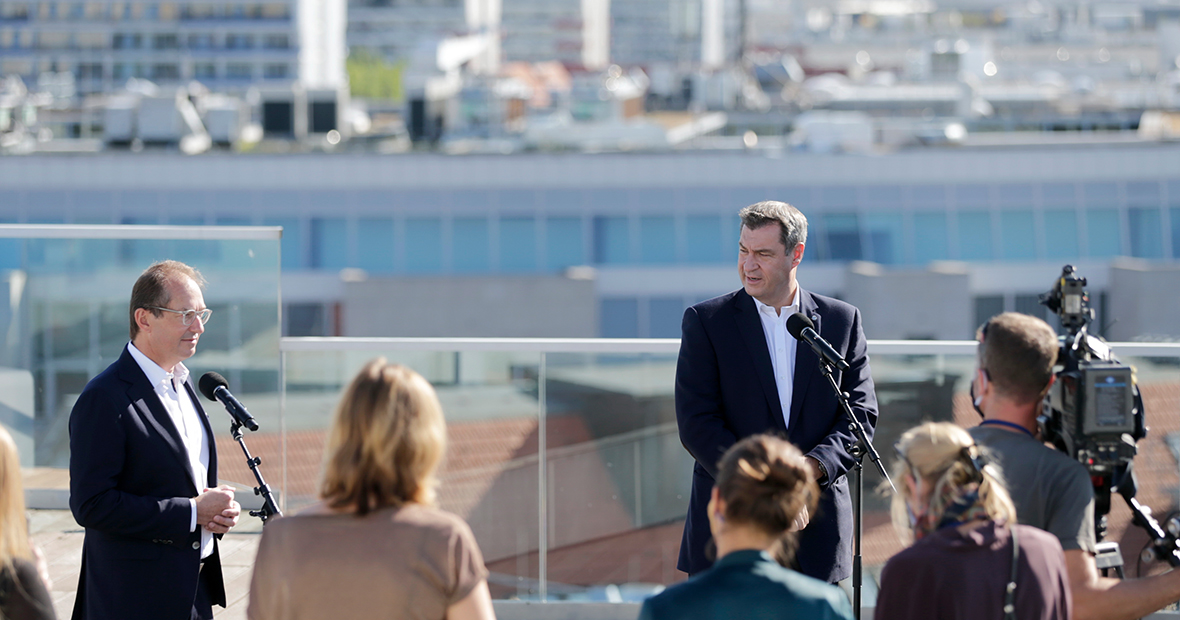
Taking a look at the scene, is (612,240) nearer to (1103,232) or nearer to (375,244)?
(375,244)

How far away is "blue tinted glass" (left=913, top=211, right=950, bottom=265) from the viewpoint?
3322 centimetres

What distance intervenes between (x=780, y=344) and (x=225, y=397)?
1.80 meters

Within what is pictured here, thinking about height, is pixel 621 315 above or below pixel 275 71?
below

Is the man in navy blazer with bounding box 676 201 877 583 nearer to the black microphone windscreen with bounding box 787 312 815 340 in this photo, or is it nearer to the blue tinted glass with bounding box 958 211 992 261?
the black microphone windscreen with bounding box 787 312 815 340

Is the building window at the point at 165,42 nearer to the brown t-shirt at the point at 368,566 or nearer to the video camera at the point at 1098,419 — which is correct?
the video camera at the point at 1098,419

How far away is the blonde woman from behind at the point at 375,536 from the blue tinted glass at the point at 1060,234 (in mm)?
33616

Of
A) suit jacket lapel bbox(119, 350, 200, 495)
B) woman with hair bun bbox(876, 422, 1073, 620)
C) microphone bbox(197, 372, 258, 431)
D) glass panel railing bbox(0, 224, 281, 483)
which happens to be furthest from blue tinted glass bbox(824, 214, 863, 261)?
woman with hair bun bbox(876, 422, 1073, 620)

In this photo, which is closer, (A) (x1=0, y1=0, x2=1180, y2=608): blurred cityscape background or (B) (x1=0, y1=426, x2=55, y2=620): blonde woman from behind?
(B) (x1=0, y1=426, x2=55, y2=620): blonde woman from behind

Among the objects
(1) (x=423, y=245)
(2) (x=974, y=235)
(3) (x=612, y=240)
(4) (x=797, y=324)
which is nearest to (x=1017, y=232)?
(2) (x=974, y=235)

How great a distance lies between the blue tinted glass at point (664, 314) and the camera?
3178 centimetres

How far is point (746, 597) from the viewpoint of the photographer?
238cm

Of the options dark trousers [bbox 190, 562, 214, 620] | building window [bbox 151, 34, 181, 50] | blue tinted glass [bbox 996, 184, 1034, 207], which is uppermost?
building window [bbox 151, 34, 181, 50]

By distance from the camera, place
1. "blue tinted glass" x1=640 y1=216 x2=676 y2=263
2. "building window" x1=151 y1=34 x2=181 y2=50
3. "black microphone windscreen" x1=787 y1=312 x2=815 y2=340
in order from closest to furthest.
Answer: "black microphone windscreen" x1=787 y1=312 x2=815 y2=340, "blue tinted glass" x1=640 y1=216 x2=676 y2=263, "building window" x1=151 y1=34 x2=181 y2=50

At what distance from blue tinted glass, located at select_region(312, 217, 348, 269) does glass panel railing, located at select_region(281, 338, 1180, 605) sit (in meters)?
27.2
